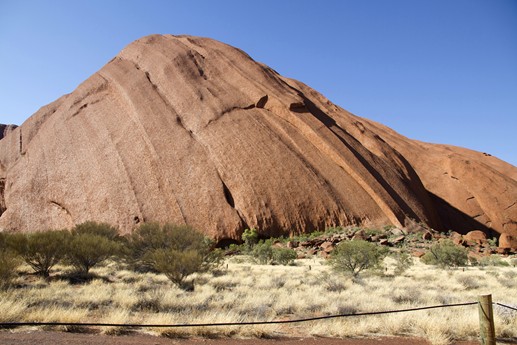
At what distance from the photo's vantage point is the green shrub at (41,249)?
46.7ft

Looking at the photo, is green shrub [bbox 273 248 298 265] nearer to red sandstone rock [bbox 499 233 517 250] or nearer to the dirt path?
the dirt path

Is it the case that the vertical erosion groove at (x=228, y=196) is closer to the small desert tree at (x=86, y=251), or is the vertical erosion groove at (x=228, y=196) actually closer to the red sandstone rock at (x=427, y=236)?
the red sandstone rock at (x=427, y=236)

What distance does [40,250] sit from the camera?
14242mm

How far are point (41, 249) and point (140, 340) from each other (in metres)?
9.75

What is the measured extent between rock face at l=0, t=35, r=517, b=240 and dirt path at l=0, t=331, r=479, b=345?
23.7 metres

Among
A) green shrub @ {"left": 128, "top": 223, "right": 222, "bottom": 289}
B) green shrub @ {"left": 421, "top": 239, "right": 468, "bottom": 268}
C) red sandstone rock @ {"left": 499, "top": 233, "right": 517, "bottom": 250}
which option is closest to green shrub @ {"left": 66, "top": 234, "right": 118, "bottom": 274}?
green shrub @ {"left": 128, "top": 223, "right": 222, "bottom": 289}

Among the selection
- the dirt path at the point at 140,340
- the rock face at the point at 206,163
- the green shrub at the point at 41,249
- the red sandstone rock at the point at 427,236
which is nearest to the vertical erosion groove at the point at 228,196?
the rock face at the point at 206,163

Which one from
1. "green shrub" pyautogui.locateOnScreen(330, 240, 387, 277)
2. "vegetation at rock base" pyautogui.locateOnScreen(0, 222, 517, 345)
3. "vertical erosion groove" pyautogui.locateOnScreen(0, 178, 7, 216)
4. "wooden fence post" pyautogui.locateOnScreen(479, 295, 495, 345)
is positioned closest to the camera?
"wooden fence post" pyautogui.locateOnScreen(479, 295, 495, 345)

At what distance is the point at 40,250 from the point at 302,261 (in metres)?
15.0

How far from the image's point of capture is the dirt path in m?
6.00

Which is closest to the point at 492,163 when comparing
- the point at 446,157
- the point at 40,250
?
the point at 446,157

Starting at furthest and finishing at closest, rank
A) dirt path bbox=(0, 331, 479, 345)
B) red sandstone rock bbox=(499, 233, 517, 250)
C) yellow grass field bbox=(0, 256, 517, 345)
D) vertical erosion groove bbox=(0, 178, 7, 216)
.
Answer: vertical erosion groove bbox=(0, 178, 7, 216), red sandstone rock bbox=(499, 233, 517, 250), yellow grass field bbox=(0, 256, 517, 345), dirt path bbox=(0, 331, 479, 345)

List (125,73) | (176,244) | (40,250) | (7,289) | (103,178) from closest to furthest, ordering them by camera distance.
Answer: (7,289)
(40,250)
(176,244)
(103,178)
(125,73)

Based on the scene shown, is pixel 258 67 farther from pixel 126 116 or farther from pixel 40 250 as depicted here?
pixel 40 250
